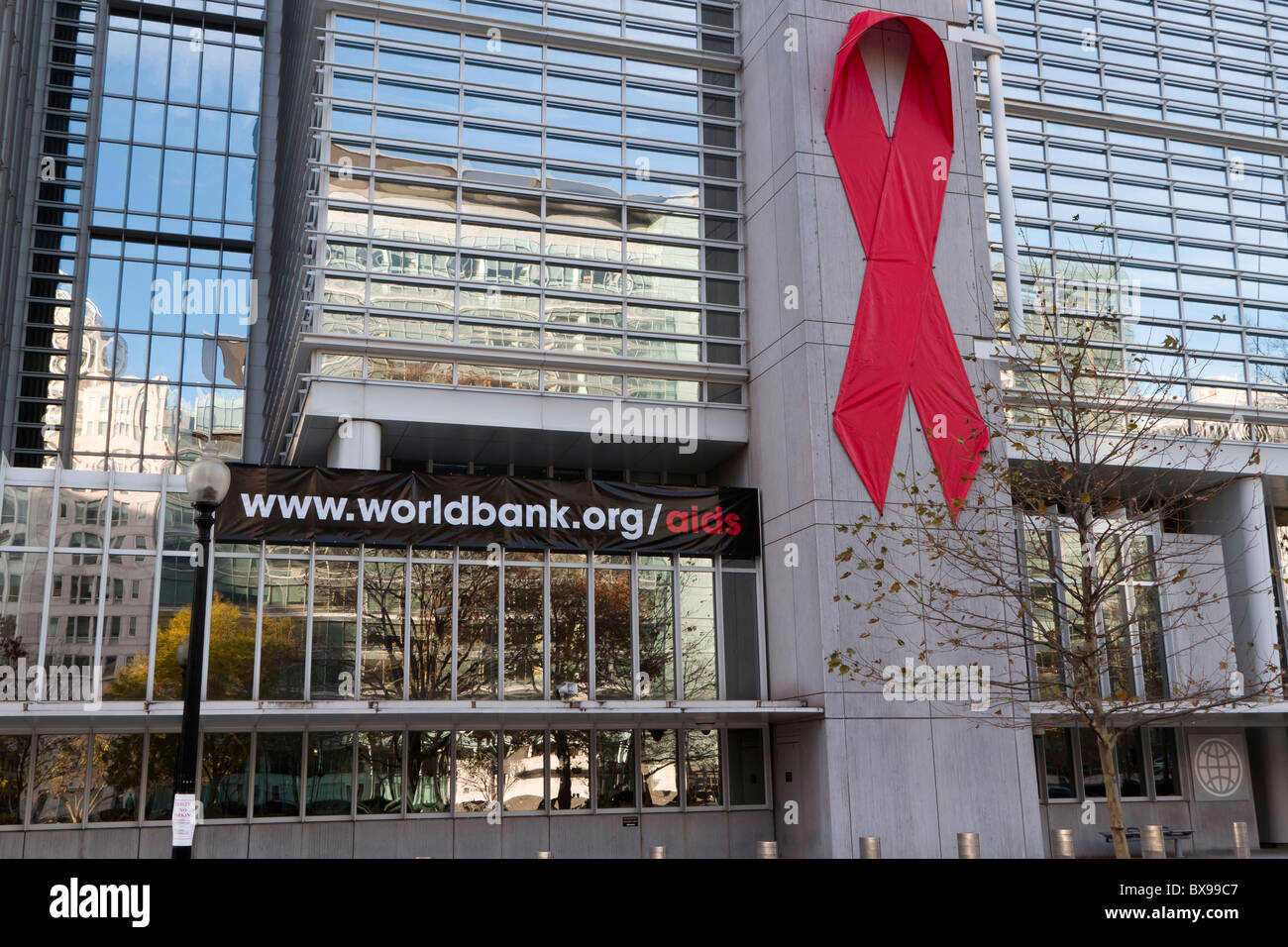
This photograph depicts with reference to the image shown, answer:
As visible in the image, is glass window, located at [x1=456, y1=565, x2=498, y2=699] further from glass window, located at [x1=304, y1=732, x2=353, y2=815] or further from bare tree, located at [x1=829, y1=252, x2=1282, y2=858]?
bare tree, located at [x1=829, y1=252, x2=1282, y2=858]

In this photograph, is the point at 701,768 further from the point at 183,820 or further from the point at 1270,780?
the point at 1270,780

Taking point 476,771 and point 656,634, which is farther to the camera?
point 656,634

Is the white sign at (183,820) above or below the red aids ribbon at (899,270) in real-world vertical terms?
below

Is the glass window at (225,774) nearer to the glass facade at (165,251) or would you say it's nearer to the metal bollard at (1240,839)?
the metal bollard at (1240,839)

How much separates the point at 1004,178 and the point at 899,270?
4.48 metres

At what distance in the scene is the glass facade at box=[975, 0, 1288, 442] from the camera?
105 ft

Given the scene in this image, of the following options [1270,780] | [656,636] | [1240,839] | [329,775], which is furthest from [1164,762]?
[329,775]

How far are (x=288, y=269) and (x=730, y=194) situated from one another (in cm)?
1460

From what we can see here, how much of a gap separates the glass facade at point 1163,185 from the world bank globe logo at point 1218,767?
8515mm

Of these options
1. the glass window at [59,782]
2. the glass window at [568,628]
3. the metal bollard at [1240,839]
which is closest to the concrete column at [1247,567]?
the metal bollard at [1240,839]

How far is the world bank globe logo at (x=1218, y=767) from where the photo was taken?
32.7 meters

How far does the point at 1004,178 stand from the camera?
30.1 meters

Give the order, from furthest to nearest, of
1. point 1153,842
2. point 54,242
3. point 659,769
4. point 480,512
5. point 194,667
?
point 54,242
point 659,769
point 480,512
point 1153,842
point 194,667
